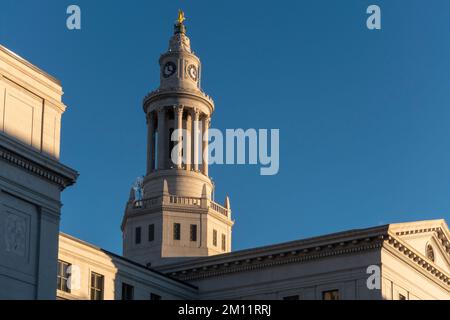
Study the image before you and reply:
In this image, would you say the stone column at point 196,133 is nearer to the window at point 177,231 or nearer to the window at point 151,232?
the window at point 177,231

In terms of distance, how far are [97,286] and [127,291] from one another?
3.36 m

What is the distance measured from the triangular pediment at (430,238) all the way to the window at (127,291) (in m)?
19.1

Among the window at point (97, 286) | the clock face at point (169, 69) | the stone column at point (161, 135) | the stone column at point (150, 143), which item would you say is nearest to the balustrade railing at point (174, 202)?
the stone column at point (150, 143)

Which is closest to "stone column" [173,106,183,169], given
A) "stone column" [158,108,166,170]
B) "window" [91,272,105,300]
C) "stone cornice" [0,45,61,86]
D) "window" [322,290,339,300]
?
"stone column" [158,108,166,170]

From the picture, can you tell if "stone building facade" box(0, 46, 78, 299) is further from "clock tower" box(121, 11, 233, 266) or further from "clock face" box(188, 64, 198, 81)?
"clock face" box(188, 64, 198, 81)

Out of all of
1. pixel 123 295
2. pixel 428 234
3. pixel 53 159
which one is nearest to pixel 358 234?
pixel 428 234

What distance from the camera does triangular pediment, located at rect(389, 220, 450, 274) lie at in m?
73.3

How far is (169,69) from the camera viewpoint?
308ft

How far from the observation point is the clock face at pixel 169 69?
307ft

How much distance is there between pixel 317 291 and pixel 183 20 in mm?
39316

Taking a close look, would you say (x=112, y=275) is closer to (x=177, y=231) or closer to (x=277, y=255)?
(x=277, y=255)

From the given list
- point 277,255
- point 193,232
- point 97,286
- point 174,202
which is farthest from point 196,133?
point 97,286

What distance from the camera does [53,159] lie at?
5100cm
